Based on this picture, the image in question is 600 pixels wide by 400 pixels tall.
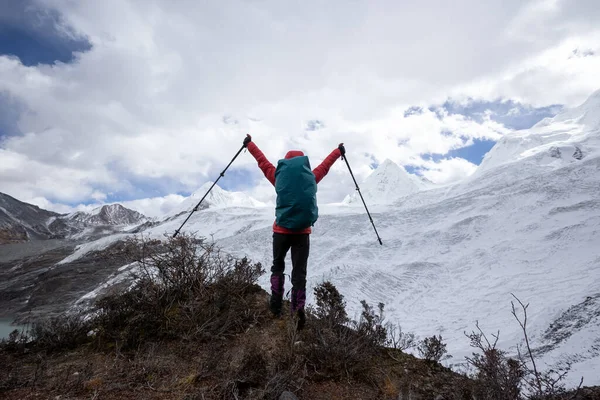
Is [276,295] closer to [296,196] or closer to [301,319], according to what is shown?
[301,319]

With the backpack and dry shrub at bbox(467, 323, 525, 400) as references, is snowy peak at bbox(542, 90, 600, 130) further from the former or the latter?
dry shrub at bbox(467, 323, 525, 400)

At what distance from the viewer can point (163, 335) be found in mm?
3678

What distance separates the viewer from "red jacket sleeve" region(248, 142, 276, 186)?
4746 mm

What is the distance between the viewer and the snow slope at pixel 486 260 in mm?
13977

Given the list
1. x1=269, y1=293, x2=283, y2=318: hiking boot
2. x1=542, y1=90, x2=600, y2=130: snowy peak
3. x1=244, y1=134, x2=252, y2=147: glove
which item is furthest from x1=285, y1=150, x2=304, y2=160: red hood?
x1=542, y1=90, x2=600, y2=130: snowy peak

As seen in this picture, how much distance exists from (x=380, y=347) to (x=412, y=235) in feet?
85.3

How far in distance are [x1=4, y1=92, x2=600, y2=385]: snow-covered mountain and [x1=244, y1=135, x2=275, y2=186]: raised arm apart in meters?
7.62

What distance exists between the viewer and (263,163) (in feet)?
16.0

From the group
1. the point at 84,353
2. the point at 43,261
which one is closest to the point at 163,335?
the point at 84,353

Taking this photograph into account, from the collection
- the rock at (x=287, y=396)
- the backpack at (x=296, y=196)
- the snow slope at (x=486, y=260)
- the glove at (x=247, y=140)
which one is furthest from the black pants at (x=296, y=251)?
the snow slope at (x=486, y=260)

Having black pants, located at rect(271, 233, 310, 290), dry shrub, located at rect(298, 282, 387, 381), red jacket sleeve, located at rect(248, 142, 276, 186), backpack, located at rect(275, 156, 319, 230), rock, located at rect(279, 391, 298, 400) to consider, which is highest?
red jacket sleeve, located at rect(248, 142, 276, 186)

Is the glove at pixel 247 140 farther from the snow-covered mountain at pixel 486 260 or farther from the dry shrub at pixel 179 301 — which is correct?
the snow-covered mountain at pixel 486 260

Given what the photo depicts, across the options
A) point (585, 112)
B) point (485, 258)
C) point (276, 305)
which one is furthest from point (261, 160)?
point (585, 112)

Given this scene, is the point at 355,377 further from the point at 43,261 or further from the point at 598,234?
the point at 43,261
